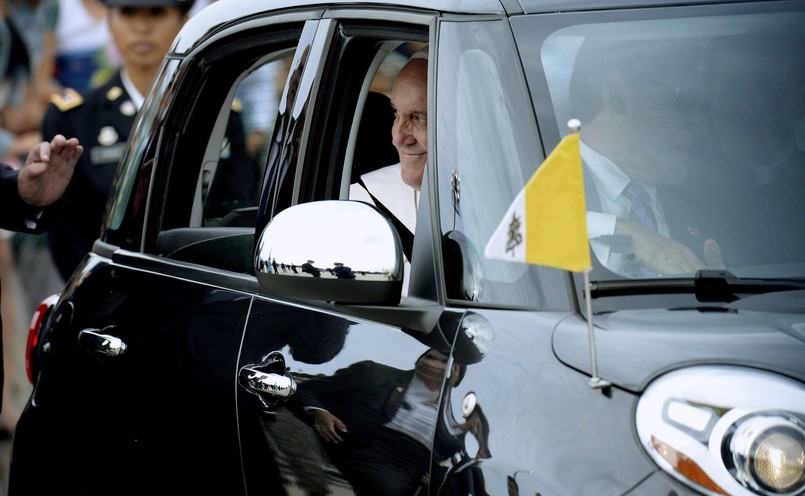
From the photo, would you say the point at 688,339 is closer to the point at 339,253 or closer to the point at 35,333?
the point at 339,253

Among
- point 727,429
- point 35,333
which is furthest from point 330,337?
point 35,333

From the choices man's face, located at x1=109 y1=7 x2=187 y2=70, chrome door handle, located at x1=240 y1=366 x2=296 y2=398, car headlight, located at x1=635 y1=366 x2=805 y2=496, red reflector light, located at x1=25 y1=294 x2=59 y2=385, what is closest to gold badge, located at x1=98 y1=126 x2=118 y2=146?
man's face, located at x1=109 y1=7 x2=187 y2=70

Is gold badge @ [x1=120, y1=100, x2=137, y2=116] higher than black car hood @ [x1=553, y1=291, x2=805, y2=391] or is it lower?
higher

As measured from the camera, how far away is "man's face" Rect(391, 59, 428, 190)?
328 cm

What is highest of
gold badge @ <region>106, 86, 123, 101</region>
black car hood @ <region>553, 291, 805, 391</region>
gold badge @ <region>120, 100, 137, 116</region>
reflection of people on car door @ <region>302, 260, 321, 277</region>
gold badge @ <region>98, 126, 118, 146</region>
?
gold badge @ <region>106, 86, 123, 101</region>

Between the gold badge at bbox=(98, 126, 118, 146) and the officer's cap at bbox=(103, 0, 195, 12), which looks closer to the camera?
the gold badge at bbox=(98, 126, 118, 146)

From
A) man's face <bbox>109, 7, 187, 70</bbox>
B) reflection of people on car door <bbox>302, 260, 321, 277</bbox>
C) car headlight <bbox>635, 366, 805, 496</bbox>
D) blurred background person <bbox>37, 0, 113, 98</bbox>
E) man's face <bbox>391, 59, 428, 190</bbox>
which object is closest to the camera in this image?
car headlight <bbox>635, 366, 805, 496</bbox>

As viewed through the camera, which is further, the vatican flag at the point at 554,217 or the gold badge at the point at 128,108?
the gold badge at the point at 128,108

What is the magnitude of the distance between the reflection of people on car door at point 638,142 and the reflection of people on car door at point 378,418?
0.35 metres

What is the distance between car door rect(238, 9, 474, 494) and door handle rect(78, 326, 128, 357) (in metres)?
0.55

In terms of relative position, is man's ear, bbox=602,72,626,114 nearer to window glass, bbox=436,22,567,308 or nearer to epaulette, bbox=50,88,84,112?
window glass, bbox=436,22,567,308

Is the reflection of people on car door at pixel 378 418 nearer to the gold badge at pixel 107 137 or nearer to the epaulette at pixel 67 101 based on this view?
the gold badge at pixel 107 137

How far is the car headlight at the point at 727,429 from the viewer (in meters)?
1.75

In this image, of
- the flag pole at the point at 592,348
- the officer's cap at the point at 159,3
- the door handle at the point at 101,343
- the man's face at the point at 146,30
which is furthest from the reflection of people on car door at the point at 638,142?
the officer's cap at the point at 159,3
